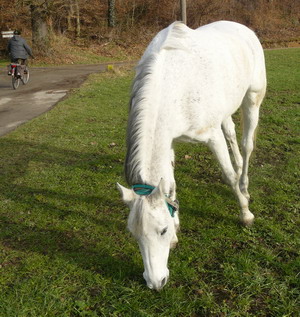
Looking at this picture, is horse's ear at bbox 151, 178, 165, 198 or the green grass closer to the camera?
horse's ear at bbox 151, 178, 165, 198

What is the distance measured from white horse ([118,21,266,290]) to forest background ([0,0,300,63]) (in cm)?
1587

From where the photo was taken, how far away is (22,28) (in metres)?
21.2

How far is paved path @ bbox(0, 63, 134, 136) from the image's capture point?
→ 833cm

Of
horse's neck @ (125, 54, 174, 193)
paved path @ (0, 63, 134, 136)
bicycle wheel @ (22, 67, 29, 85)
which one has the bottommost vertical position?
paved path @ (0, 63, 134, 136)

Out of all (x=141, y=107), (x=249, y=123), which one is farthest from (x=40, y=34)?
(x=141, y=107)

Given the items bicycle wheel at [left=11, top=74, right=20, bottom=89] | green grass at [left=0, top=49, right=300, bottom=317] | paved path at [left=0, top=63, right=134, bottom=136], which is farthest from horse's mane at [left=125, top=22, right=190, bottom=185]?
bicycle wheel at [left=11, top=74, right=20, bottom=89]

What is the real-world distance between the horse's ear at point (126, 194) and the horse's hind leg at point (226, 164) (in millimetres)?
1278

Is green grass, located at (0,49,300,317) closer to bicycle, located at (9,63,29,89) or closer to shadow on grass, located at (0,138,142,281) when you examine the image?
shadow on grass, located at (0,138,142,281)

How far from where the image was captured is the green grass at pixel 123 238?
2637 mm

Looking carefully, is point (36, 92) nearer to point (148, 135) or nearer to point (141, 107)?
point (141, 107)

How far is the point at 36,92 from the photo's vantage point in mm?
11180

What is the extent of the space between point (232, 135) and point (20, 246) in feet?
10.0

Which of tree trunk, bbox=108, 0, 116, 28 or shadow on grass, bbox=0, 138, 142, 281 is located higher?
tree trunk, bbox=108, 0, 116, 28

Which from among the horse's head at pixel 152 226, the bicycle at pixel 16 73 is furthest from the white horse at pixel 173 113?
the bicycle at pixel 16 73
